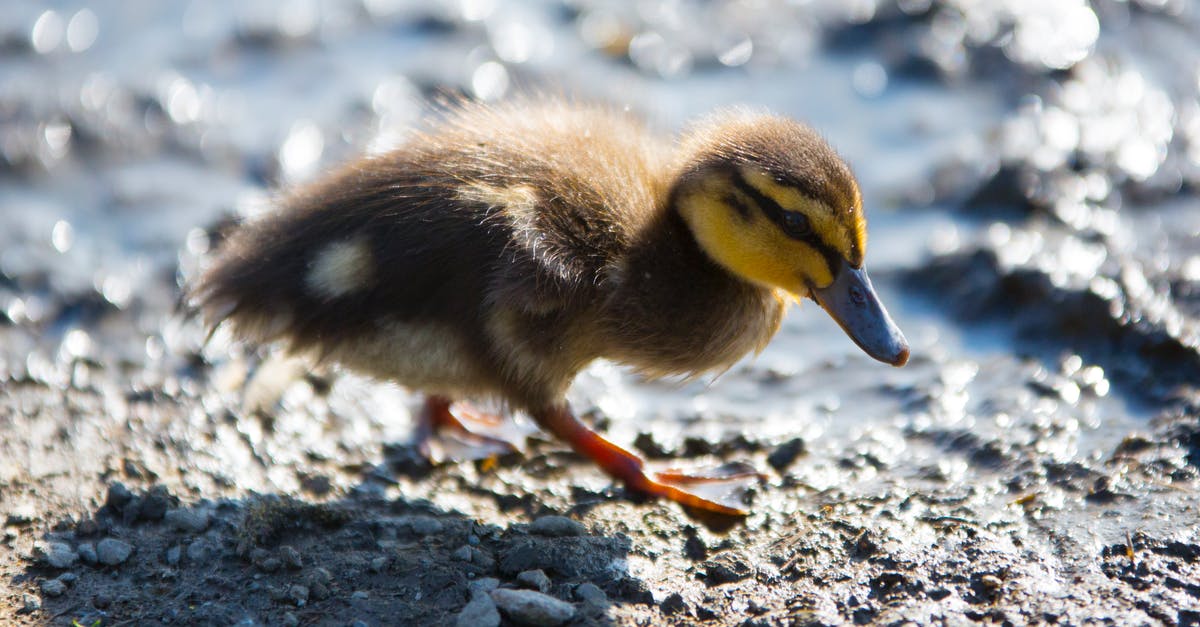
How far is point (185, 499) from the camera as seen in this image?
3.06 meters

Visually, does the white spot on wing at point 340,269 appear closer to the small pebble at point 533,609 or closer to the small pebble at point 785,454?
the small pebble at point 533,609

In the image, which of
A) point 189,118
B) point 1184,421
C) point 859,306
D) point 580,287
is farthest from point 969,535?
point 189,118

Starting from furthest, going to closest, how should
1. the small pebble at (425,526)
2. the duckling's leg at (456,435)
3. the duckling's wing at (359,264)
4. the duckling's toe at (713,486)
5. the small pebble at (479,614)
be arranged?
the duckling's leg at (456,435) → the duckling's toe at (713,486) → the small pebble at (425,526) → the duckling's wing at (359,264) → the small pebble at (479,614)

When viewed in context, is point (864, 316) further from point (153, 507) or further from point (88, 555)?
point (88, 555)

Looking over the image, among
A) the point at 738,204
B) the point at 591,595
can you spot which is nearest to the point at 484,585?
the point at 591,595

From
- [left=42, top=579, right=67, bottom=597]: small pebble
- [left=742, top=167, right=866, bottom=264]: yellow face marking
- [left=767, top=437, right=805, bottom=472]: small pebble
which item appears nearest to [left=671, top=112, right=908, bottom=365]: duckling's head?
[left=742, top=167, right=866, bottom=264]: yellow face marking

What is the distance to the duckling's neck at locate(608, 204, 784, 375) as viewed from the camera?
119 inches

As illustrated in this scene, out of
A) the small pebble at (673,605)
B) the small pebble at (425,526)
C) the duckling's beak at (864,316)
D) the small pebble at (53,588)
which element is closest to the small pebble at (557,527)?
the small pebble at (425,526)

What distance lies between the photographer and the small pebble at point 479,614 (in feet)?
8.16

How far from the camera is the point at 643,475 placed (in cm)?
314

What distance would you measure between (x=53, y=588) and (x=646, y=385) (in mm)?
1759

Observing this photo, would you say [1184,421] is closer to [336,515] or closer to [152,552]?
[336,515]

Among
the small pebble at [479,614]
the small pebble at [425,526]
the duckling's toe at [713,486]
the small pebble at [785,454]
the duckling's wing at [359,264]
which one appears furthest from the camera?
the small pebble at [785,454]

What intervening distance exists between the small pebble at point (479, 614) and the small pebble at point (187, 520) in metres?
0.77
